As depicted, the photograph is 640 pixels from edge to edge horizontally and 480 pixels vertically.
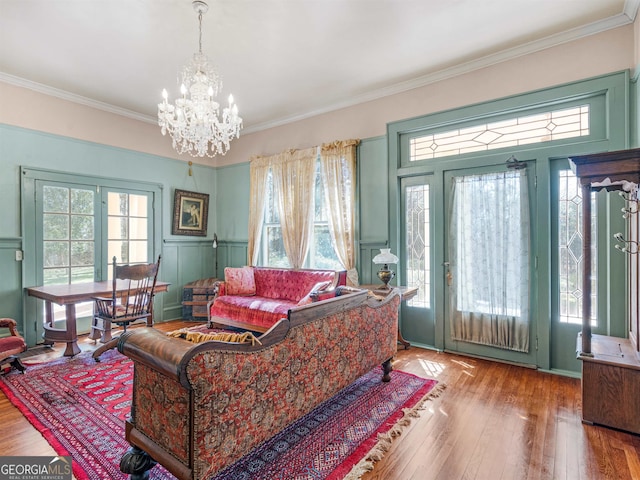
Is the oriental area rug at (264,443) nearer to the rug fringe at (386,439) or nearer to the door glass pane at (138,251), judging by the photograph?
the rug fringe at (386,439)

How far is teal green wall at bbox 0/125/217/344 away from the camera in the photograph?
3.99 metres

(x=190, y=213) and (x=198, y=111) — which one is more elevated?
(x=198, y=111)

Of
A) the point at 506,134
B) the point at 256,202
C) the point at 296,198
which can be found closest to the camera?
the point at 506,134

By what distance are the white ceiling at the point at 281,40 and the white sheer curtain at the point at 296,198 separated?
3.30 feet

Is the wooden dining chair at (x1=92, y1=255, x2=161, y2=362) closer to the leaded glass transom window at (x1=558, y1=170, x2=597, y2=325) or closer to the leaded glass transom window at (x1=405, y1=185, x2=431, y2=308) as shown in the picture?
the leaded glass transom window at (x1=405, y1=185, x2=431, y2=308)

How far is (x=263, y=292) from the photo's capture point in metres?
5.00

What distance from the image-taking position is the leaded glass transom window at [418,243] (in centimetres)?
414

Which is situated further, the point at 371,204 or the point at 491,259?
the point at 371,204

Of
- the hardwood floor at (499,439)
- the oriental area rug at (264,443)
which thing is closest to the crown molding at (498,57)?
the hardwood floor at (499,439)

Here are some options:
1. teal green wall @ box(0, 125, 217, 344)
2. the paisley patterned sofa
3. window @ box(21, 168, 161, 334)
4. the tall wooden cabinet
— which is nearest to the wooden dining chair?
window @ box(21, 168, 161, 334)

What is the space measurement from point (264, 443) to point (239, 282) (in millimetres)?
2944

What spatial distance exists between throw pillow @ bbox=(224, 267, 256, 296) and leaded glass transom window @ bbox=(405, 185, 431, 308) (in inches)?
91.3

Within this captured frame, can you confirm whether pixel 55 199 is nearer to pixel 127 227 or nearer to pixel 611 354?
pixel 127 227
